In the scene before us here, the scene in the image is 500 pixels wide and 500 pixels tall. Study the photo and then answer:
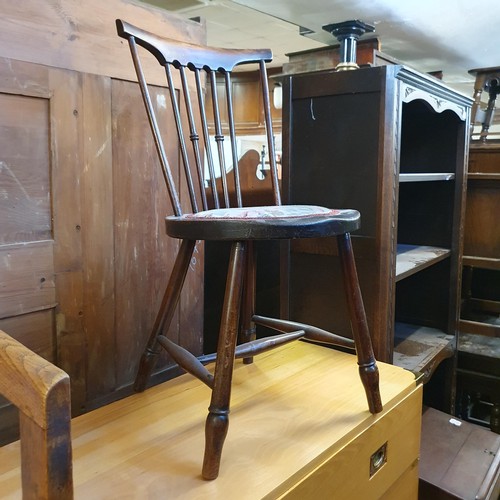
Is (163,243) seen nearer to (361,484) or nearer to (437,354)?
(361,484)

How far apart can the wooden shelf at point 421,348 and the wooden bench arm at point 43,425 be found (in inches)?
51.9

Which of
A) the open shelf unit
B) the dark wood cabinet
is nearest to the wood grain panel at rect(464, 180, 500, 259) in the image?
the open shelf unit

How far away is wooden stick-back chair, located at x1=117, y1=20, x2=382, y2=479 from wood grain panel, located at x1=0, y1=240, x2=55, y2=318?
27 centimetres

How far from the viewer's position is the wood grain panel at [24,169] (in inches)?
43.9

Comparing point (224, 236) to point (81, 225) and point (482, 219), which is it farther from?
point (482, 219)

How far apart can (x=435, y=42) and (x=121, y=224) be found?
3279 mm

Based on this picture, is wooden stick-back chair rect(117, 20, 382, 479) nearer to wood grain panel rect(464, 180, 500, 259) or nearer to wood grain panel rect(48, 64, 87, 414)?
wood grain panel rect(48, 64, 87, 414)

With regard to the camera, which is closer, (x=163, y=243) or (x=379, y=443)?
(x=379, y=443)

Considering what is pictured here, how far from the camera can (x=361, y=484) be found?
3.73 ft

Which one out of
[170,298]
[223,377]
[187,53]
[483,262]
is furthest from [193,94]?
[483,262]

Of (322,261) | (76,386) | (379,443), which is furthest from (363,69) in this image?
(76,386)

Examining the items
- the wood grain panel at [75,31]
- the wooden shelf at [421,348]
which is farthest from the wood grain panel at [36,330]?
the wooden shelf at [421,348]

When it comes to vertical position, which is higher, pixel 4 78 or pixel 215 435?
pixel 4 78

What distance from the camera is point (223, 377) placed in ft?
3.07
